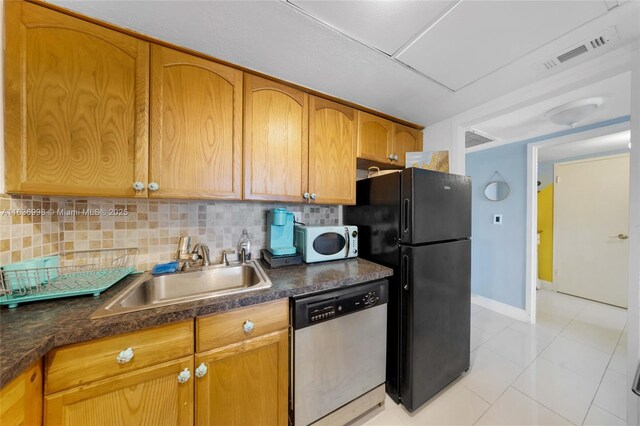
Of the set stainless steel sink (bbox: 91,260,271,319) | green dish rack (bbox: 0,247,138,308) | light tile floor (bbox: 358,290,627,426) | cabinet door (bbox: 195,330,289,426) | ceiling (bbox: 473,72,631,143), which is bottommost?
light tile floor (bbox: 358,290,627,426)

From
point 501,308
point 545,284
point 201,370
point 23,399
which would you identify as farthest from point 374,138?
point 545,284

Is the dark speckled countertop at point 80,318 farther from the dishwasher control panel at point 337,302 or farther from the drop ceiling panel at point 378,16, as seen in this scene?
the drop ceiling panel at point 378,16

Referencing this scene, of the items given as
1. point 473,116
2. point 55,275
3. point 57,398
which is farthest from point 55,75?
point 473,116

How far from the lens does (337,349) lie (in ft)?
3.75

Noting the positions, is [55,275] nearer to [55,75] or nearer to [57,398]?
[57,398]

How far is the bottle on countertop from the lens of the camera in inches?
59.4

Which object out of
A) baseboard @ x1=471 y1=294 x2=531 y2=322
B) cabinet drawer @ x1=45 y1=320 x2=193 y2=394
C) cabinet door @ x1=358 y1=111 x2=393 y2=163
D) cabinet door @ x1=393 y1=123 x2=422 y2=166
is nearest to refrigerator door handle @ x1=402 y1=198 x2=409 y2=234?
cabinet door @ x1=358 y1=111 x2=393 y2=163

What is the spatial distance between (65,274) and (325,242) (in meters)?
1.41

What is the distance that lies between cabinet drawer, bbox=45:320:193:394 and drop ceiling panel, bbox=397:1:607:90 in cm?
173

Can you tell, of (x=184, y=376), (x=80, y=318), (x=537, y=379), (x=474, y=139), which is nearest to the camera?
(x=80, y=318)

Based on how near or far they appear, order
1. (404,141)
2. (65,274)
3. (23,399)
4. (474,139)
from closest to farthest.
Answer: (23,399) → (65,274) → (404,141) → (474,139)

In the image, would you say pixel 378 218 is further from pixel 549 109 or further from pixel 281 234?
pixel 549 109

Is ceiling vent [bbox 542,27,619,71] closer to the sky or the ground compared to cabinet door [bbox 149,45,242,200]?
closer to the sky

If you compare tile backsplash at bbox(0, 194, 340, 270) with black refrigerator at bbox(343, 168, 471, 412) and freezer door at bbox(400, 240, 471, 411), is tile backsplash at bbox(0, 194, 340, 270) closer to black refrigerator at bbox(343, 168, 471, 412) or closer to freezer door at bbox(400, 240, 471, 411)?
black refrigerator at bbox(343, 168, 471, 412)
